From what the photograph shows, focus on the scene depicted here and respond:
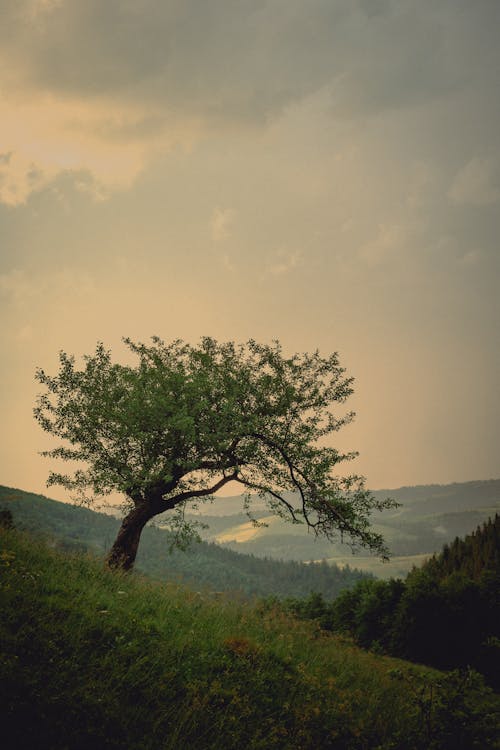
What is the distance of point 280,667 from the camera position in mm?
11039

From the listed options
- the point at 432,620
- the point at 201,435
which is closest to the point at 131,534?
the point at 201,435

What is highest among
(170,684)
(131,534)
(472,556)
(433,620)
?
(131,534)

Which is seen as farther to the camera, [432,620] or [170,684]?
[432,620]

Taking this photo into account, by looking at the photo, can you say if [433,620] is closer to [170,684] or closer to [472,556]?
[472,556]

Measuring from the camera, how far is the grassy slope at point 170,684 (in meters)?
7.11

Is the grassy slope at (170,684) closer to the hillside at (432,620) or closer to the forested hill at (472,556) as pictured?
the hillside at (432,620)

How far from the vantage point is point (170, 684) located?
8766 mm

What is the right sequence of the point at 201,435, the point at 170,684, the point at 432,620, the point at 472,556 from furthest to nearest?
1. the point at 472,556
2. the point at 432,620
3. the point at 201,435
4. the point at 170,684

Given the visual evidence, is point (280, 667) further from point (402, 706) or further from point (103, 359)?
point (103, 359)

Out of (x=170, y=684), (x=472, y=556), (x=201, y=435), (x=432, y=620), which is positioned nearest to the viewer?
(x=170, y=684)

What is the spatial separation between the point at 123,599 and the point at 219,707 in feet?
14.9

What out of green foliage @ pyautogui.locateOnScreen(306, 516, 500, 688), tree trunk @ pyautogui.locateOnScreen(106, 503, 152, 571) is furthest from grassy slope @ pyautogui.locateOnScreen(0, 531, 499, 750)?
green foliage @ pyautogui.locateOnScreen(306, 516, 500, 688)

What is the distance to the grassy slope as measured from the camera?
711cm

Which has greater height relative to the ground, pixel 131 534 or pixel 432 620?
pixel 131 534
